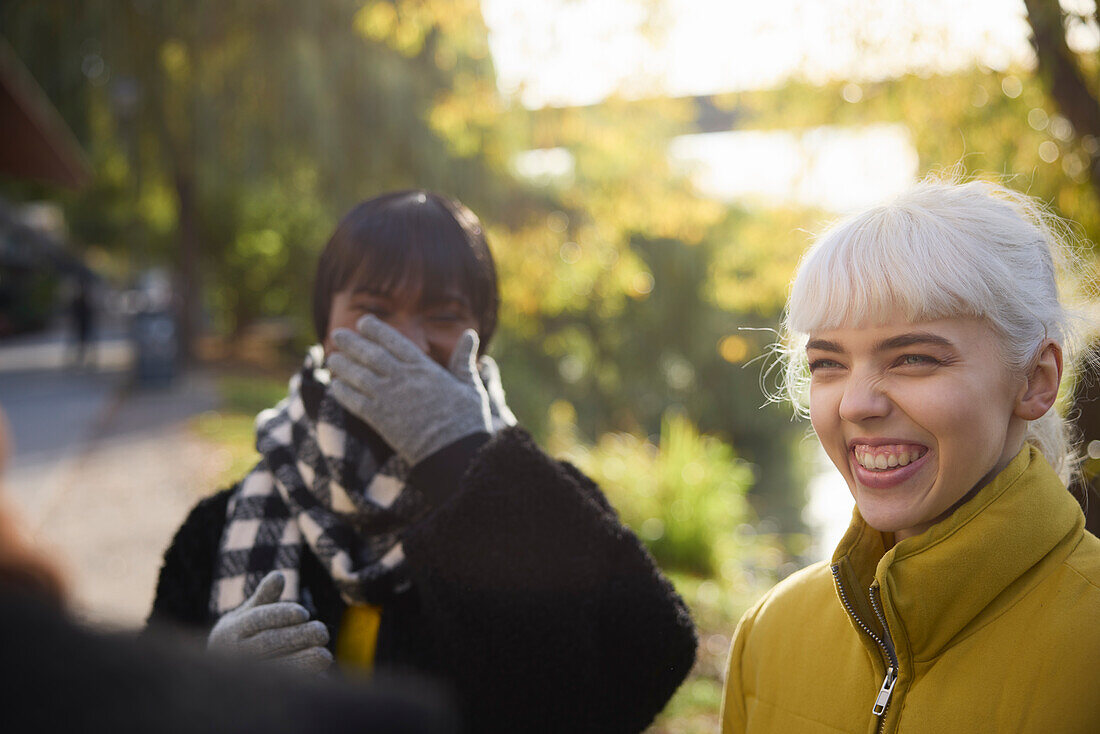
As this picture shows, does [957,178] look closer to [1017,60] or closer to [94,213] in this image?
[1017,60]

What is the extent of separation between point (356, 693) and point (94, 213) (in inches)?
1123

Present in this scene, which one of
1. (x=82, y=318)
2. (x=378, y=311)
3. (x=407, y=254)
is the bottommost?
(x=82, y=318)

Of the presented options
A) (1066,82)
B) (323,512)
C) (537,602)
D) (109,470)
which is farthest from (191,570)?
(109,470)

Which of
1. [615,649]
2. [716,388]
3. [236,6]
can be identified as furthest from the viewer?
[716,388]

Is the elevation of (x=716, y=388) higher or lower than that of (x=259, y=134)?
lower

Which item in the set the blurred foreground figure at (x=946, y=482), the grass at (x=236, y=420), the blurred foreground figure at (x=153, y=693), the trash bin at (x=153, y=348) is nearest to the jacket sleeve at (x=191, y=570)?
the blurred foreground figure at (x=946, y=482)

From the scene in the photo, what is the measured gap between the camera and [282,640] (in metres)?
1.55

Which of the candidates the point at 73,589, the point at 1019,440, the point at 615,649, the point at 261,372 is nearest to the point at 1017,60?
the point at 1019,440

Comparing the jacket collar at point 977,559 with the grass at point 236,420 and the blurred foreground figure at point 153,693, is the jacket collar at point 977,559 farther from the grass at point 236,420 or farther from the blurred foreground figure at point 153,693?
the grass at point 236,420

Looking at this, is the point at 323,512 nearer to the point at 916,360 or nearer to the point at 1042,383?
the point at 916,360

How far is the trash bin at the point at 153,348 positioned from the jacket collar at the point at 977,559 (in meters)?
15.4

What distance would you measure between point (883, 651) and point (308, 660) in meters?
0.96

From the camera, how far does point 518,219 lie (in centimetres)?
1090

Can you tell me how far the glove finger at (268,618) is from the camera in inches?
61.0
